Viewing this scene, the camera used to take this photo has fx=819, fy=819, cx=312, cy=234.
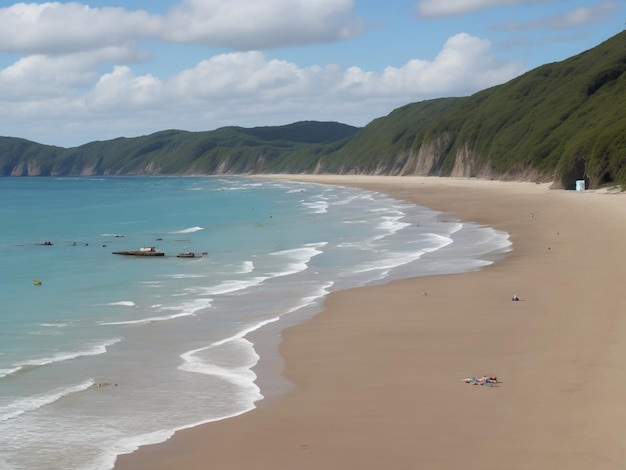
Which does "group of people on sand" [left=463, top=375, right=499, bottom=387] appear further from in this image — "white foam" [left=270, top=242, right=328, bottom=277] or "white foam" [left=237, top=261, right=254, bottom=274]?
"white foam" [left=237, top=261, right=254, bottom=274]

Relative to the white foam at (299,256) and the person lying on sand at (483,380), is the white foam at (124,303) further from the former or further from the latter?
the person lying on sand at (483,380)

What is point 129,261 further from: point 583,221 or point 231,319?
point 583,221

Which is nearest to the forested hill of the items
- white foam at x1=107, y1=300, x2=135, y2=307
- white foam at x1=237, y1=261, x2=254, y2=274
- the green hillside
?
the green hillside

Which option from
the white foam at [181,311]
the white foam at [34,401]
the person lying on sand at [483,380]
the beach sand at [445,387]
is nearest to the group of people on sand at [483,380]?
the person lying on sand at [483,380]

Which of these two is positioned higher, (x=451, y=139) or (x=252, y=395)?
(x=451, y=139)

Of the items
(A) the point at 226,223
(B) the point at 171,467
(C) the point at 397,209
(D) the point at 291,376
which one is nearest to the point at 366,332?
(D) the point at 291,376
